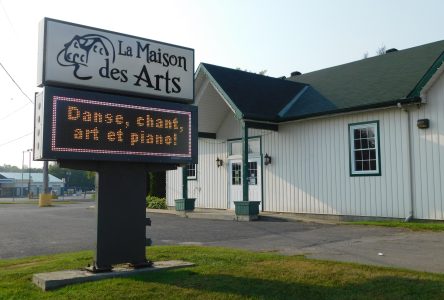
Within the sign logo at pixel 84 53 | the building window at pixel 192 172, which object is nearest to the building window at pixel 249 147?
the building window at pixel 192 172

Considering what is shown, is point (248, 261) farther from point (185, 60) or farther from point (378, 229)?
point (378, 229)

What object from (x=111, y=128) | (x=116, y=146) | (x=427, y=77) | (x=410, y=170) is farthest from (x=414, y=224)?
(x=111, y=128)

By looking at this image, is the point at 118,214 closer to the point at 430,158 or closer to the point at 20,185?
the point at 430,158

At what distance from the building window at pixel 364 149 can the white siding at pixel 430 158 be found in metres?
1.35

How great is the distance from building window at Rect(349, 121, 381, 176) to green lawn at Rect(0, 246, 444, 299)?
28.7ft

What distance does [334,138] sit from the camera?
671 inches

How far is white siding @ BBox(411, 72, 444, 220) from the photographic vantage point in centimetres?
1406

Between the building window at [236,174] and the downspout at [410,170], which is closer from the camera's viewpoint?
the downspout at [410,170]

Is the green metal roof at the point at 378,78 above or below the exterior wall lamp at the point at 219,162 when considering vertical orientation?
above

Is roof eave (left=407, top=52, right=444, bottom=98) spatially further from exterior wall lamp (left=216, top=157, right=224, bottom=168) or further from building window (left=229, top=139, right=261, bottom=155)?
exterior wall lamp (left=216, top=157, right=224, bottom=168)

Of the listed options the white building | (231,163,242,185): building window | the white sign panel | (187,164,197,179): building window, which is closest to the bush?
the white building

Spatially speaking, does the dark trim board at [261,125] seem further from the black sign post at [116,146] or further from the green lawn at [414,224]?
the black sign post at [116,146]

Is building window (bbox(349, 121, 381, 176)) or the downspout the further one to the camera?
building window (bbox(349, 121, 381, 176))

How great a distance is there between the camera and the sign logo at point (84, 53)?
6980mm
